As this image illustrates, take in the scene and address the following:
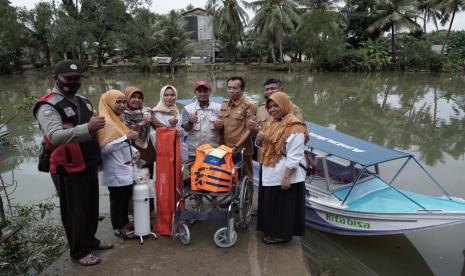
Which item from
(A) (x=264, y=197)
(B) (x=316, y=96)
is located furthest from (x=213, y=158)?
(B) (x=316, y=96)

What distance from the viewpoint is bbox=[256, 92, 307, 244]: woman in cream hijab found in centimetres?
309

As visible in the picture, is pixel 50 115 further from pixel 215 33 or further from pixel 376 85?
pixel 215 33

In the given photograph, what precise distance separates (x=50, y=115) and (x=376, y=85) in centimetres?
2132

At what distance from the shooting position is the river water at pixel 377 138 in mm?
4344

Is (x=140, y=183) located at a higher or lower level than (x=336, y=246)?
higher

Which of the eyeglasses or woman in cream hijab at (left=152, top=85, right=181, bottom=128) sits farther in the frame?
woman in cream hijab at (left=152, top=85, right=181, bottom=128)

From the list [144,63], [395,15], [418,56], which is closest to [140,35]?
[144,63]

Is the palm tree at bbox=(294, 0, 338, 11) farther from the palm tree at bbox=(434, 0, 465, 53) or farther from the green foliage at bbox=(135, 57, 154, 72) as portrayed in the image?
the green foliage at bbox=(135, 57, 154, 72)

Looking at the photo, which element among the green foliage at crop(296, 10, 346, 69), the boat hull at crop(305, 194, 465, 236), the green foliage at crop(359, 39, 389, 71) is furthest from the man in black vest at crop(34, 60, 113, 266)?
the green foliage at crop(359, 39, 389, 71)

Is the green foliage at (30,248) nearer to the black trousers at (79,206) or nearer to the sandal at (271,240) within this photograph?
the black trousers at (79,206)

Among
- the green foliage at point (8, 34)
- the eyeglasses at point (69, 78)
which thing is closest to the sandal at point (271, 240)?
the eyeglasses at point (69, 78)

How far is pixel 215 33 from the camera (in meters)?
32.6

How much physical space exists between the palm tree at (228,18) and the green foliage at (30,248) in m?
27.3

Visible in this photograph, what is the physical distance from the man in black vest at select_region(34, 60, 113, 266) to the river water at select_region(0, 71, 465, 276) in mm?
1805
